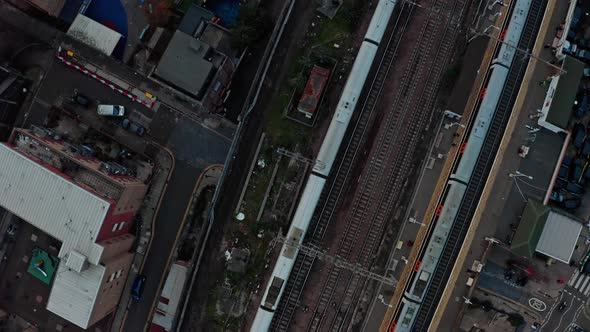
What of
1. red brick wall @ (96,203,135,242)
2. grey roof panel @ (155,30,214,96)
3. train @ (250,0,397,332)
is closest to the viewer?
red brick wall @ (96,203,135,242)

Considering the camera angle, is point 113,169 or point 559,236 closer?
point 113,169

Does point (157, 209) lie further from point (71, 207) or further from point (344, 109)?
point (344, 109)

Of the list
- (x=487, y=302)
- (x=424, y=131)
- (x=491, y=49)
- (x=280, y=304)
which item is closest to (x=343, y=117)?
(x=424, y=131)

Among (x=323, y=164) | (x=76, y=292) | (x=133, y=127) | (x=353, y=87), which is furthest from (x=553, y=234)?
(x=76, y=292)

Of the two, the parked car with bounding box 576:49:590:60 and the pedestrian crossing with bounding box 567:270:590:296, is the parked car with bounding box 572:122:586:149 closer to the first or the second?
the parked car with bounding box 576:49:590:60

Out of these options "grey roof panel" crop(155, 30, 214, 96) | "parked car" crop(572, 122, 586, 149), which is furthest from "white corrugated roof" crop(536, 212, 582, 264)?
"grey roof panel" crop(155, 30, 214, 96)
